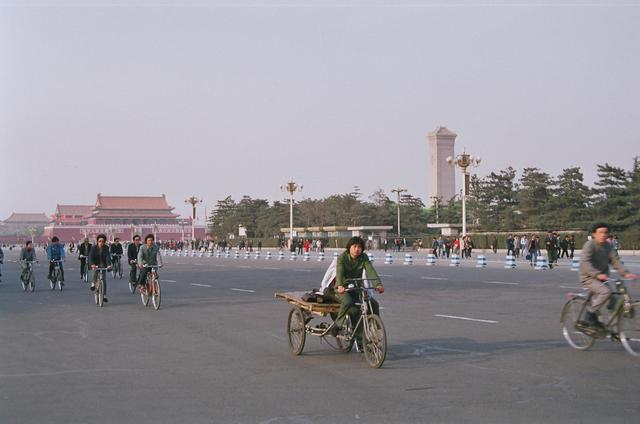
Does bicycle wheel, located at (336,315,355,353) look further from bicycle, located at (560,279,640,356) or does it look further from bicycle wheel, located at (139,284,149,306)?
bicycle wheel, located at (139,284,149,306)

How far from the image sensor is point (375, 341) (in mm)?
9430

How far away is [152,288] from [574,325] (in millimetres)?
10464

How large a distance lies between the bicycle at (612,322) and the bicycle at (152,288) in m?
9.86

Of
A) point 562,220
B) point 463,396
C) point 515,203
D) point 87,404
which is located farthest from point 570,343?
point 515,203

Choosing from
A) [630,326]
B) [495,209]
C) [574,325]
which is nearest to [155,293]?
[574,325]

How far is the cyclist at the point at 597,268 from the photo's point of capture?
10.2m

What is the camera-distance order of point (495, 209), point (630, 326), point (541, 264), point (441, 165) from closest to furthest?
point (630, 326)
point (541, 264)
point (495, 209)
point (441, 165)

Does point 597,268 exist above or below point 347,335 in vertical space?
above

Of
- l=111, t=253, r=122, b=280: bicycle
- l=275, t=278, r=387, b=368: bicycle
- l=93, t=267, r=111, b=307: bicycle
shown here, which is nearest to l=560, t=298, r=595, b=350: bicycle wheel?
l=275, t=278, r=387, b=368: bicycle

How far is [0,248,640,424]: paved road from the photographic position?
→ 7.24m

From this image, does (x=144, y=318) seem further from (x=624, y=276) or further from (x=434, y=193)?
(x=434, y=193)

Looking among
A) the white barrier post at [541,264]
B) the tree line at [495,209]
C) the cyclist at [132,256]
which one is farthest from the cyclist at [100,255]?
the tree line at [495,209]

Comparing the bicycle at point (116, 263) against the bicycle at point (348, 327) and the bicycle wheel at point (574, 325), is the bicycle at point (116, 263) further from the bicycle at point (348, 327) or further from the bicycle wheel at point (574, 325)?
the bicycle wheel at point (574, 325)

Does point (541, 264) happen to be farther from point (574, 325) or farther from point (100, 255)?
point (574, 325)
